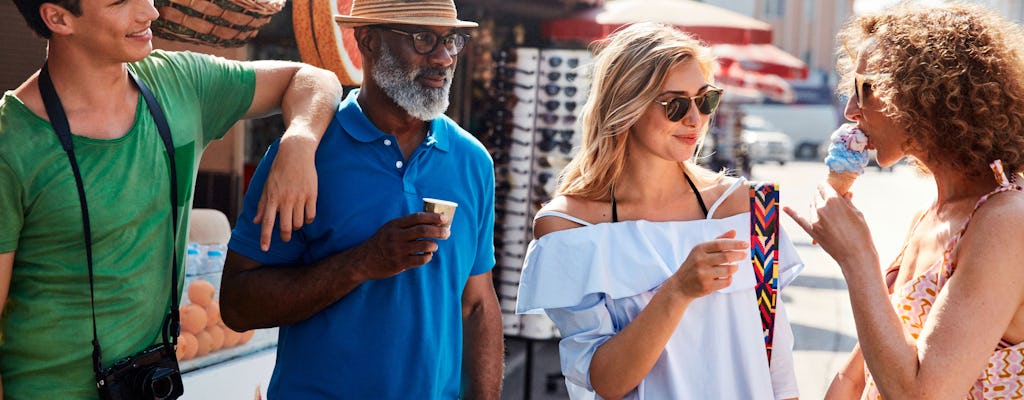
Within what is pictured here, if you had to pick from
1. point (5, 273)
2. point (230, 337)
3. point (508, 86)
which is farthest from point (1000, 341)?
point (508, 86)

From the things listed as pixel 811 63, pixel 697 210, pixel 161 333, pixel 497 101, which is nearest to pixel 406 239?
pixel 161 333

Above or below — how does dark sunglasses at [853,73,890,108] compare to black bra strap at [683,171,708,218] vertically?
above

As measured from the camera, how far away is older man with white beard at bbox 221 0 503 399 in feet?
7.66

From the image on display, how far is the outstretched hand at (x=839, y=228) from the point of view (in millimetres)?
2184

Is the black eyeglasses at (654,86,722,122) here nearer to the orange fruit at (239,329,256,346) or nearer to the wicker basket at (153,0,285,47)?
the wicker basket at (153,0,285,47)

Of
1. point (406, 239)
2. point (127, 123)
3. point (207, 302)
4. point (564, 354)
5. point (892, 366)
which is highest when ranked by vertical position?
point (127, 123)

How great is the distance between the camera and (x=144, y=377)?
208cm

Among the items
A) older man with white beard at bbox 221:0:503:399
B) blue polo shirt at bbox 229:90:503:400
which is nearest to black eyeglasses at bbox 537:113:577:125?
older man with white beard at bbox 221:0:503:399

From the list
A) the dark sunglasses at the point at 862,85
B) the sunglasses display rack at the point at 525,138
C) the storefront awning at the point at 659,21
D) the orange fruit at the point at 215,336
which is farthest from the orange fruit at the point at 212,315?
the storefront awning at the point at 659,21

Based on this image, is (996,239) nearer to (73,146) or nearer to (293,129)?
(293,129)

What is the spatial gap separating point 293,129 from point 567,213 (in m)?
0.75

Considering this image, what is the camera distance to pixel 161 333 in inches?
86.6

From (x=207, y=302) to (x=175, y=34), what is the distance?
1.09m

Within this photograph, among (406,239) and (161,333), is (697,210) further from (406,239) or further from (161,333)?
(161,333)
